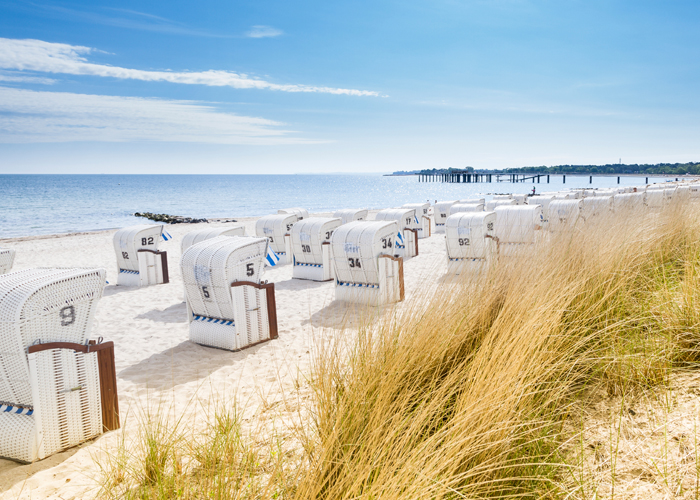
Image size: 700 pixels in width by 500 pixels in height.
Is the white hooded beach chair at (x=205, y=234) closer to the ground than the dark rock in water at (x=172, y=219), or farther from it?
farther from it

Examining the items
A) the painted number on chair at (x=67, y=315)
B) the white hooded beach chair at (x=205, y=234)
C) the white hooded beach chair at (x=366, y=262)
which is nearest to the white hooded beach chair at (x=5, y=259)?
the painted number on chair at (x=67, y=315)

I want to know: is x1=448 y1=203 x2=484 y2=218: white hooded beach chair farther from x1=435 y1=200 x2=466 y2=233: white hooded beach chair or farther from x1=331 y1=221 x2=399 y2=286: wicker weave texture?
x1=331 y1=221 x2=399 y2=286: wicker weave texture

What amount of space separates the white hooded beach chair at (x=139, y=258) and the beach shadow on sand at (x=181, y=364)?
553 cm

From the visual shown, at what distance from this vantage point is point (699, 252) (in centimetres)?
504

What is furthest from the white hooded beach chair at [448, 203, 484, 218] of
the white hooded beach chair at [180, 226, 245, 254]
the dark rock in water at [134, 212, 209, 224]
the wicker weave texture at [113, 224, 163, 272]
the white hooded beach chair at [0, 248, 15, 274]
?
the dark rock in water at [134, 212, 209, 224]

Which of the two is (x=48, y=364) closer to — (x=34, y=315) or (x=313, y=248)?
(x=34, y=315)

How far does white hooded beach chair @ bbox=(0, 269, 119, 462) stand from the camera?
12.8 ft

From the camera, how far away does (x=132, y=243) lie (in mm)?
12094

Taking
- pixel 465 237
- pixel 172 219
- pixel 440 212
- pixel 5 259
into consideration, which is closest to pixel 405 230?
pixel 465 237

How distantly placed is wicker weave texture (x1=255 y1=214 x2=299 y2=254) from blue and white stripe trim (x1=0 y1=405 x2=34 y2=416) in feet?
35.9

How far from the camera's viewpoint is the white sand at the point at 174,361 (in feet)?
12.3

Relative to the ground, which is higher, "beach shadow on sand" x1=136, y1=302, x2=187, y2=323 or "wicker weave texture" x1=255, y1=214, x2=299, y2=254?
"wicker weave texture" x1=255, y1=214, x2=299, y2=254

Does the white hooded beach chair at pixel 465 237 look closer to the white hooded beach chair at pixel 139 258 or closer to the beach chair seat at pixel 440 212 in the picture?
the white hooded beach chair at pixel 139 258

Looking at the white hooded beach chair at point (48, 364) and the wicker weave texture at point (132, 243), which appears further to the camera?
the wicker weave texture at point (132, 243)
